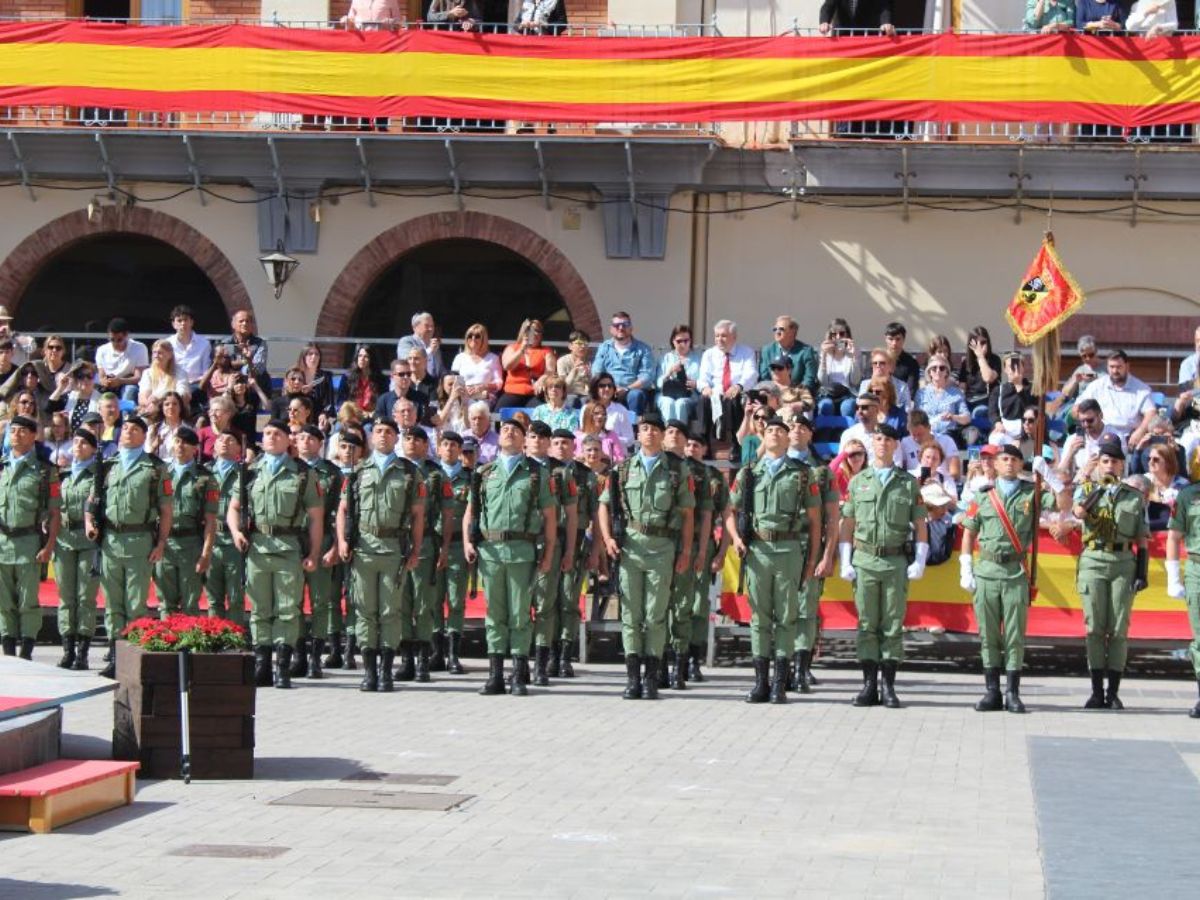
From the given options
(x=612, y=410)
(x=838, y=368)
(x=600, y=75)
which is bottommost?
(x=612, y=410)

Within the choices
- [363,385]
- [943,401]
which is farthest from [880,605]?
[363,385]

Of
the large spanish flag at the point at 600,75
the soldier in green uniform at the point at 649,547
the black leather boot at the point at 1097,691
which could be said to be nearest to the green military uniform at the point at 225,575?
the soldier in green uniform at the point at 649,547

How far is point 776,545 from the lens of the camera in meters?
16.0

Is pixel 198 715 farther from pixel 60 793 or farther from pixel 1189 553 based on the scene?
pixel 1189 553

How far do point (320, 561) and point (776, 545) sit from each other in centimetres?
347

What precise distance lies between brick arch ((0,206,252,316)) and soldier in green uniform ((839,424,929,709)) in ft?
37.5

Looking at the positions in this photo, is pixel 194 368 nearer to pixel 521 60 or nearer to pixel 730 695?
pixel 521 60

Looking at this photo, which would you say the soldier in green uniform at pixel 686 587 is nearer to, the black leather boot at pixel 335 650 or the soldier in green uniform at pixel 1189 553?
the black leather boot at pixel 335 650

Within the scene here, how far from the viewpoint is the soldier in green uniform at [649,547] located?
1606cm

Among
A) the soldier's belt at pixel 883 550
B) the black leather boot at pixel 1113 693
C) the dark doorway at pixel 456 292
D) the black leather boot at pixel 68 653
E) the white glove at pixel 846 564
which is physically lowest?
the black leather boot at pixel 1113 693

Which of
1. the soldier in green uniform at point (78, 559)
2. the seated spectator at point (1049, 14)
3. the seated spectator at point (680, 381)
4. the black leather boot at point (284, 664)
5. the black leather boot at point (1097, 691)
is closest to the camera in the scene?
the black leather boot at point (1097, 691)

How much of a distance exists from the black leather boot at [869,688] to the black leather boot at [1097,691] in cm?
150

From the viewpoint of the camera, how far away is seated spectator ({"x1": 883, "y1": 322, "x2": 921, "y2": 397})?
70.5ft

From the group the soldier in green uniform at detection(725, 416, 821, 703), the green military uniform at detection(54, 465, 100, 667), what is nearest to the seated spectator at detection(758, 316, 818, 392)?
the soldier in green uniform at detection(725, 416, 821, 703)
